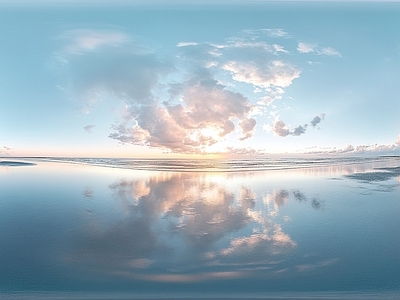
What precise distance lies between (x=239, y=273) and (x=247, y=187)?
303 cm

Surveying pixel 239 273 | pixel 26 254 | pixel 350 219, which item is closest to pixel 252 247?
pixel 239 273

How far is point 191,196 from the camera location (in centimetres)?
461

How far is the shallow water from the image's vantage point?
227cm

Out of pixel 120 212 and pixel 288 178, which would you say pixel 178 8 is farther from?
pixel 288 178

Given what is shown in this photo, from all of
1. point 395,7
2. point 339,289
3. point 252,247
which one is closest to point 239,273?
point 252,247

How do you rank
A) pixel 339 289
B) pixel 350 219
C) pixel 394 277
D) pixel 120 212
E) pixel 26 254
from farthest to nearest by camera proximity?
pixel 120 212 < pixel 350 219 < pixel 26 254 < pixel 394 277 < pixel 339 289

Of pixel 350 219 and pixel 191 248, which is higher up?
pixel 350 219

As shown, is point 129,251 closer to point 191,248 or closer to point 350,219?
point 191,248

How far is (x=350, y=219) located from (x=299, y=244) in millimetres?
1141

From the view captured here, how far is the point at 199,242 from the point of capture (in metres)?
2.94

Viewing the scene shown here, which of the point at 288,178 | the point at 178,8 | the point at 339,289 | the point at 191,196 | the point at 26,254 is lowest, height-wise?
the point at 339,289

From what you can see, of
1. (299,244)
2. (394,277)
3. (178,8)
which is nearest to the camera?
(394,277)

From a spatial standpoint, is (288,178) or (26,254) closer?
(26,254)

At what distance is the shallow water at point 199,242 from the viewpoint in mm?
2270
